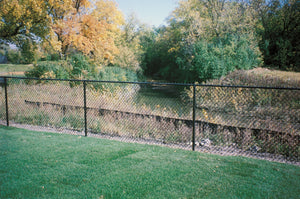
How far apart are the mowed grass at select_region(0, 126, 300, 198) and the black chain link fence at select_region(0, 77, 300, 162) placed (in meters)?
0.99

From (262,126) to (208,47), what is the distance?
17.8 meters

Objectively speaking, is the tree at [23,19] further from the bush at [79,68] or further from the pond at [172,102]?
the pond at [172,102]

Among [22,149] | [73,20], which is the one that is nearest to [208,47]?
[73,20]

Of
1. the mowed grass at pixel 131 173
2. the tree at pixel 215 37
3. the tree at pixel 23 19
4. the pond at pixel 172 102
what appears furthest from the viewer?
the tree at pixel 215 37

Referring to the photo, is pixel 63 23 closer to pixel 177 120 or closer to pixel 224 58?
pixel 224 58

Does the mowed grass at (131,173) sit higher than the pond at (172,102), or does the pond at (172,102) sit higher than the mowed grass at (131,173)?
the pond at (172,102)

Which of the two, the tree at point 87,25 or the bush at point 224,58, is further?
the bush at point 224,58

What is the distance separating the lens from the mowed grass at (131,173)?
129 inches

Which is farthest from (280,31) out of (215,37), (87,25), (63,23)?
(63,23)

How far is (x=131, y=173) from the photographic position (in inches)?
153

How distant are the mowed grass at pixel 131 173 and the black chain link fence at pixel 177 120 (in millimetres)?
993

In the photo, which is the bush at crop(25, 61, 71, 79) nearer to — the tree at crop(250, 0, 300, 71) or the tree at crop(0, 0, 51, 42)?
the tree at crop(0, 0, 51, 42)

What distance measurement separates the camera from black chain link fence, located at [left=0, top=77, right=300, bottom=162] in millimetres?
5703

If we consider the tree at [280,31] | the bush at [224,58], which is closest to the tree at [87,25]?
the bush at [224,58]
